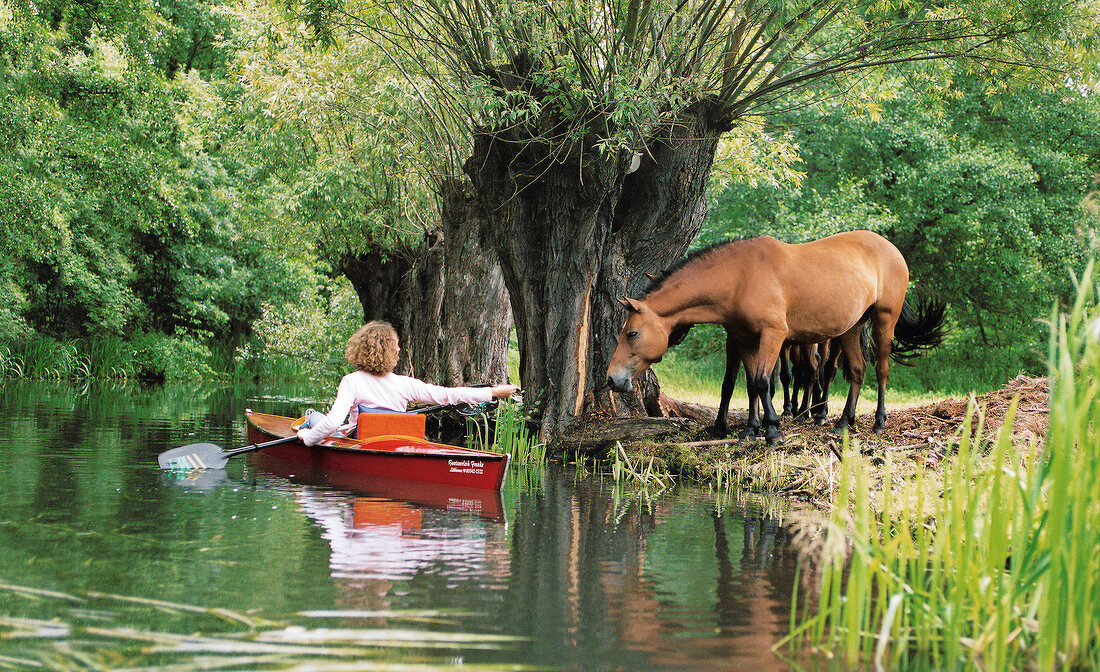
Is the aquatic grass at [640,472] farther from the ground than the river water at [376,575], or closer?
farther from the ground

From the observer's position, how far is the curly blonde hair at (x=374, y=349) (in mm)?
9695

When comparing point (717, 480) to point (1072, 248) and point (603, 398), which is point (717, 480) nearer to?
point (603, 398)

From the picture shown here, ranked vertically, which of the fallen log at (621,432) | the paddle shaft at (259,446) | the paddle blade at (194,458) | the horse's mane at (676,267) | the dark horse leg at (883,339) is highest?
Answer: the horse's mane at (676,267)

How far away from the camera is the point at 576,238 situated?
11828 millimetres

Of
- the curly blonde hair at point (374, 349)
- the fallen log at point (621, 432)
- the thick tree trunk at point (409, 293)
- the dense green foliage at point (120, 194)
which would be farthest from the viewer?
the dense green foliage at point (120, 194)

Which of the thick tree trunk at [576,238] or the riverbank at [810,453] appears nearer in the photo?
the riverbank at [810,453]

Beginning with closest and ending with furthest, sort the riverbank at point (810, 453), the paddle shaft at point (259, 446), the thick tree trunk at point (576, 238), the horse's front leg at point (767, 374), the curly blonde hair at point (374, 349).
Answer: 1. the riverbank at point (810, 453)
2. the curly blonde hair at point (374, 349)
3. the paddle shaft at point (259, 446)
4. the horse's front leg at point (767, 374)
5. the thick tree trunk at point (576, 238)

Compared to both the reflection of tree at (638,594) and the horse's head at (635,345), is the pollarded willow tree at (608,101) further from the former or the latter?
the reflection of tree at (638,594)

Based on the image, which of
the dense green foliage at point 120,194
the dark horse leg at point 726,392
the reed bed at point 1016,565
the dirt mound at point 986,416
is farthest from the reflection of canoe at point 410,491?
the dense green foliage at point 120,194

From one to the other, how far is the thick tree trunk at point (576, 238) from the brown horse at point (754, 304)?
0.95 m

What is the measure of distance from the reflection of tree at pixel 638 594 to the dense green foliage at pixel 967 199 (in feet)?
55.0

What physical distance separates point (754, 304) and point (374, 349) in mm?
3847

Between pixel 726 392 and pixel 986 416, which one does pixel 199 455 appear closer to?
pixel 726 392

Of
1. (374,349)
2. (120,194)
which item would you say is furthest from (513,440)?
(120,194)
